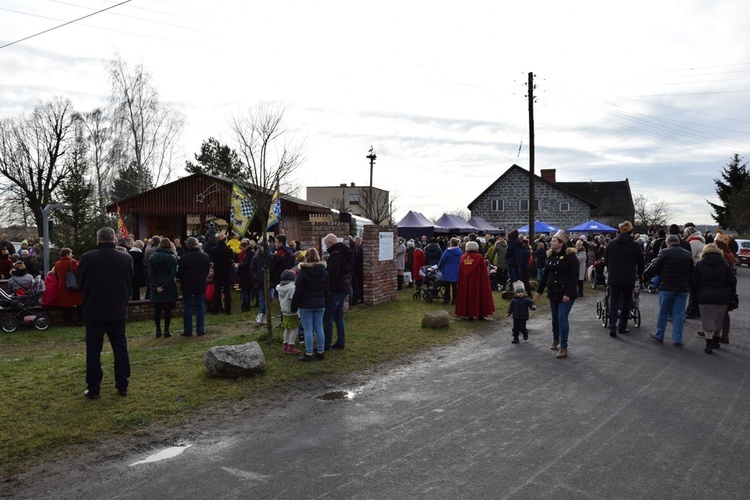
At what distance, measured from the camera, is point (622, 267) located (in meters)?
10.8

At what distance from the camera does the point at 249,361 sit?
7824 millimetres

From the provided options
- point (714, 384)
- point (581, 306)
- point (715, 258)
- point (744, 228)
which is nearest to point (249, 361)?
point (714, 384)

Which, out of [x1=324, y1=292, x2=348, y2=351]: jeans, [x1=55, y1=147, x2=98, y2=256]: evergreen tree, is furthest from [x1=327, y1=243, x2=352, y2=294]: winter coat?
[x1=55, y1=147, x2=98, y2=256]: evergreen tree

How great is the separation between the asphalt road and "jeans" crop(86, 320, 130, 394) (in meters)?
1.59

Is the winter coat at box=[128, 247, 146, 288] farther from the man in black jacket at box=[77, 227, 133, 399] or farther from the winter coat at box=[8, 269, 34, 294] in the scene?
the man in black jacket at box=[77, 227, 133, 399]

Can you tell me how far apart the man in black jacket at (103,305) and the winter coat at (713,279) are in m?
8.95

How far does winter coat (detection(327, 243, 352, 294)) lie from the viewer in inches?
380

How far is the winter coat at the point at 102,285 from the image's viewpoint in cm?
679

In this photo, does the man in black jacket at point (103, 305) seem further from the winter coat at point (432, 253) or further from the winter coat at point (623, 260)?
the winter coat at point (432, 253)

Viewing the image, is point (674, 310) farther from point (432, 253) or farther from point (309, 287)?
point (432, 253)

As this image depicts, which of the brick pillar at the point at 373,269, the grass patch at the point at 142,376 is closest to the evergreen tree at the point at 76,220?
the grass patch at the point at 142,376

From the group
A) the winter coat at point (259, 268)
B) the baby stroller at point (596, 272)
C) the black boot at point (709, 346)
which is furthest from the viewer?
the baby stroller at point (596, 272)

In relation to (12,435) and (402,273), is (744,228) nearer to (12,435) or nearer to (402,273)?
(402,273)

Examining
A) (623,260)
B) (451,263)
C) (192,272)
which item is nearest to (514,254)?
(451,263)
